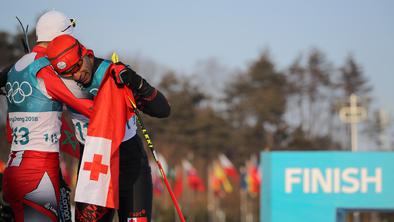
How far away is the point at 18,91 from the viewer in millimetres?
5914

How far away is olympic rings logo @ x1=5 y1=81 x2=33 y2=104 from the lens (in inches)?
231

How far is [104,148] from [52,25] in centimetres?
101

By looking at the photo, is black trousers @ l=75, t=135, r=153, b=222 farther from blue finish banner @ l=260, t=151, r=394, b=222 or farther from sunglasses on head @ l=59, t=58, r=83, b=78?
blue finish banner @ l=260, t=151, r=394, b=222

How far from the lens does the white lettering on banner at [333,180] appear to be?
12.5 m

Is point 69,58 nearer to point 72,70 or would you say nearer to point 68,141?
point 72,70

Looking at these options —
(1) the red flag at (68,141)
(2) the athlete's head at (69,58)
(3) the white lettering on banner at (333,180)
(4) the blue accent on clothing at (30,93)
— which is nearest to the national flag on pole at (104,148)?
(2) the athlete's head at (69,58)

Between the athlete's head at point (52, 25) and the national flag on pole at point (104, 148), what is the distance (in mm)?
584

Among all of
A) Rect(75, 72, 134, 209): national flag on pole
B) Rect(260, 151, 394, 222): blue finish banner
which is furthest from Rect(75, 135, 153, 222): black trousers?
Rect(260, 151, 394, 222): blue finish banner

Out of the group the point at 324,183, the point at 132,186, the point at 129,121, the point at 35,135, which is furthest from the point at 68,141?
the point at 324,183

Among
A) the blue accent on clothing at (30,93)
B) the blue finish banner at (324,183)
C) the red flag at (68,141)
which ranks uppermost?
the blue finish banner at (324,183)

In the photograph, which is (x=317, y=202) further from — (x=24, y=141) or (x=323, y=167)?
(x=24, y=141)

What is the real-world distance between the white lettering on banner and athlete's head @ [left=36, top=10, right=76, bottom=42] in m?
7.31

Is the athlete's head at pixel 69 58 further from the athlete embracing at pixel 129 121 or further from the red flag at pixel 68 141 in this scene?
the red flag at pixel 68 141

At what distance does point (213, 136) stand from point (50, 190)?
64.5 metres
